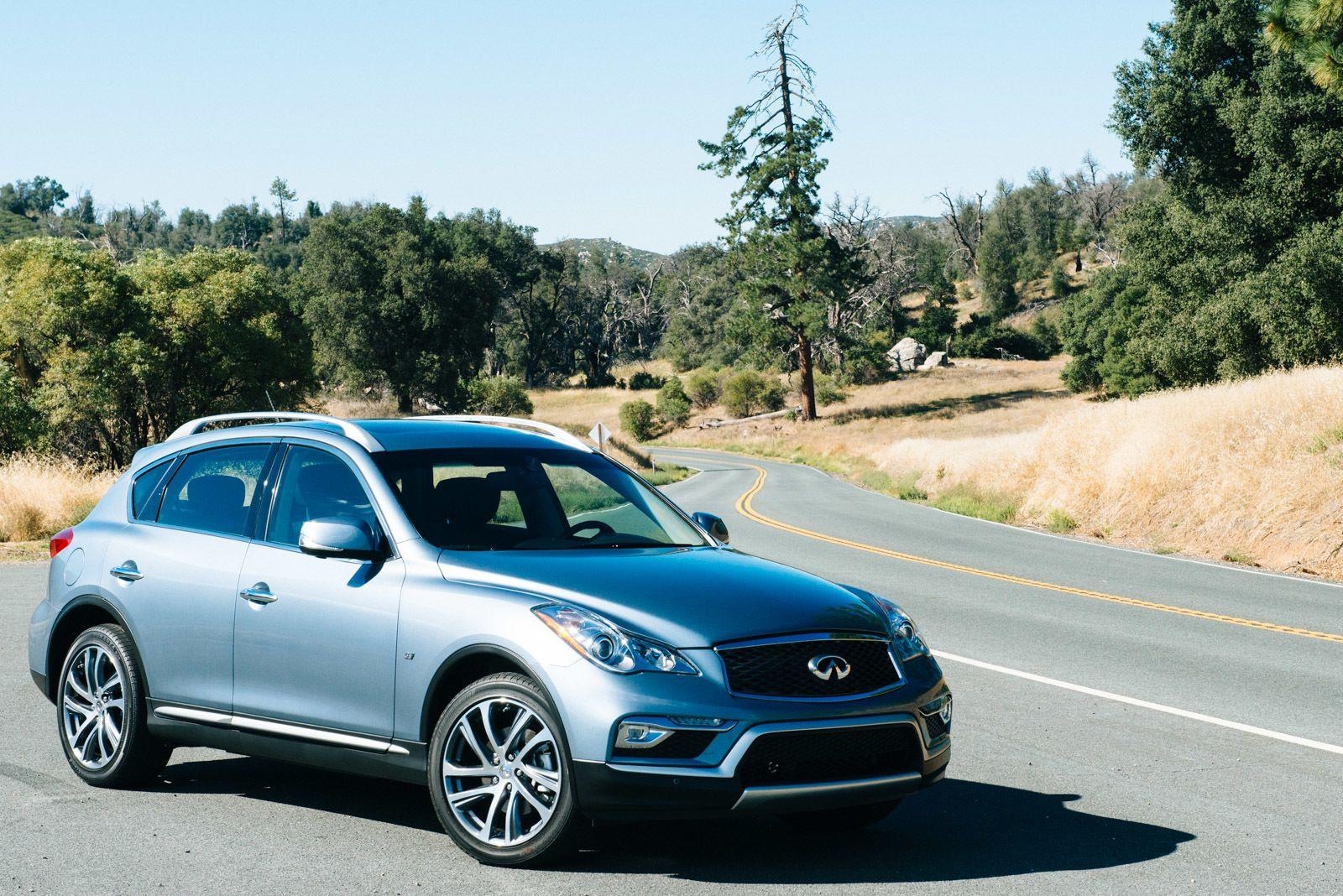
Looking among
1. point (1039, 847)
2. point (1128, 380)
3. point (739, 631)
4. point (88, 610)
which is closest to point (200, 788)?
point (88, 610)

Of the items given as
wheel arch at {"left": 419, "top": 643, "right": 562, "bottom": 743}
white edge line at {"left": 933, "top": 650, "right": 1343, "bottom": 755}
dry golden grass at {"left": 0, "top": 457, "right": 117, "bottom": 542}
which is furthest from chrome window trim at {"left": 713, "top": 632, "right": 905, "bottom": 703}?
dry golden grass at {"left": 0, "top": 457, "right": 117, "bottom": 542}

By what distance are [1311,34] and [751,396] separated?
72481 mm

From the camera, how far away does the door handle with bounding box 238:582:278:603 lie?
570 centimetres

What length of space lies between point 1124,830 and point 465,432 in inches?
140

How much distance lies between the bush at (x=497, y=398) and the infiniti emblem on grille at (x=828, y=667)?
6557cm

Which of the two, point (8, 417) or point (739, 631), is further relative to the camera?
point (8, 417)

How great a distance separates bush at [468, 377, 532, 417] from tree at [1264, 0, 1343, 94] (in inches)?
2173

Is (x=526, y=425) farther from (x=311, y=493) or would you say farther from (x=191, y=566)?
(x=191, y=566)

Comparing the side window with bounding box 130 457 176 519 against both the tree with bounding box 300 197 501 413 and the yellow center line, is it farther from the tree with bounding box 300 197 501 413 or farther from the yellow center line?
the tree with bounding box 300 197 501 413

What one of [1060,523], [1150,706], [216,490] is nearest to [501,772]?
[216,490]

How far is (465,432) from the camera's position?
638 centimetres

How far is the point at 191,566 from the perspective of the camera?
6098 mm

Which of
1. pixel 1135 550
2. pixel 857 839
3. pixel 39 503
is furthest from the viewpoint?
pixel 1135 550

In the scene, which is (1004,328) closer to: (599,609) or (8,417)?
(8,417)
